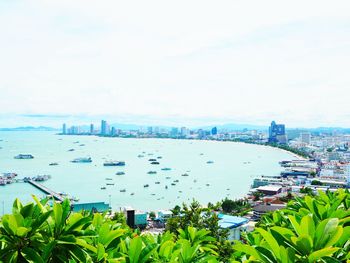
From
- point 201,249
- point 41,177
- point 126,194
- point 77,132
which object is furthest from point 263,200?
point 77,132

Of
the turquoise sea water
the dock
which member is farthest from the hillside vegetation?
the dock

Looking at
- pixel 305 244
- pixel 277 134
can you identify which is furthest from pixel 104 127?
pixel 305 244

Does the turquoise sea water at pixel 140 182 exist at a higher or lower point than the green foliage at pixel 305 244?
lower

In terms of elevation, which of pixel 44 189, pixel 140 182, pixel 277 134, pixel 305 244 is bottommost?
pixel 140 182

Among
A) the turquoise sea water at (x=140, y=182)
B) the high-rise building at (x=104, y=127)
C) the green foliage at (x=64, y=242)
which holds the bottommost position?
the turquoise sea water at (x=140, y=182)

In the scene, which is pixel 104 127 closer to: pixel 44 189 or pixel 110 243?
pixel 44 189

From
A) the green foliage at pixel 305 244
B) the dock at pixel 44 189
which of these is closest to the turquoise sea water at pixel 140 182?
the dock at pixel 44 189

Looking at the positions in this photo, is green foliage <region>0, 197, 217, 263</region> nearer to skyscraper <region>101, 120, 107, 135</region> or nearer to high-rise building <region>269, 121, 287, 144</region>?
high-rise building <region>269, 121, 287, 144</region>

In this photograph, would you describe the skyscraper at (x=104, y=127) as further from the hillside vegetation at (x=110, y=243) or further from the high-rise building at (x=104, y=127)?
the hillside vegetation at (x=110, y=243)

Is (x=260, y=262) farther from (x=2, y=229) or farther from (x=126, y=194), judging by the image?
(x=126, y=194)

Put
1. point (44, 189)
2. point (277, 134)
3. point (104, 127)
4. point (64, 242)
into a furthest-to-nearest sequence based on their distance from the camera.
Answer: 1. point (104, 127)
2. point (277, 134)
3. point (44, 189)
4. point (64, 242)
